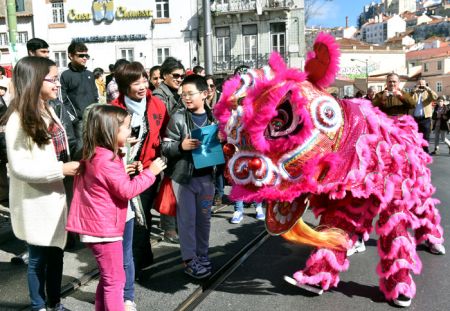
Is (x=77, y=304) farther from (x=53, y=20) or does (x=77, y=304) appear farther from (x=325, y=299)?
(x=53, y=20)

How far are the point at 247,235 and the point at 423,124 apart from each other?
598cm

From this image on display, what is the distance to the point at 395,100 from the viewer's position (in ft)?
17.0

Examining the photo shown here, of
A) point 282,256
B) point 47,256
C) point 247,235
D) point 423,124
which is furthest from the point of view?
point 423,124

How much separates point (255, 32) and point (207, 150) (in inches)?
954

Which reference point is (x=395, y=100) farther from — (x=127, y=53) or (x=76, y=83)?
(x=127, y=53)

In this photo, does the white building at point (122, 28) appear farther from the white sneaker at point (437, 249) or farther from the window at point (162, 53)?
the white sneaker at point (437, 249)

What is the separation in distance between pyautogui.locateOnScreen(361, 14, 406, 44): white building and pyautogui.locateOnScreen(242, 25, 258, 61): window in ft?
299

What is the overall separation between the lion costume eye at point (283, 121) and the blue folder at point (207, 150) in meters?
0.66

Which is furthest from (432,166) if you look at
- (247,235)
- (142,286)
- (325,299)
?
(142,286)

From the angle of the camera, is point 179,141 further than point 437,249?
No

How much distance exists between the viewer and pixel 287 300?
338cm

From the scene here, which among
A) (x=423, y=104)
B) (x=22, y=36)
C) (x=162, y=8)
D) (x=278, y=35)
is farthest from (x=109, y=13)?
(x=423, y=104)

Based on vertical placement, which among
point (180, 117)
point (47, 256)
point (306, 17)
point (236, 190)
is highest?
point (306, 17)

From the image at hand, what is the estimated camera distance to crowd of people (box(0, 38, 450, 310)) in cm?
262
